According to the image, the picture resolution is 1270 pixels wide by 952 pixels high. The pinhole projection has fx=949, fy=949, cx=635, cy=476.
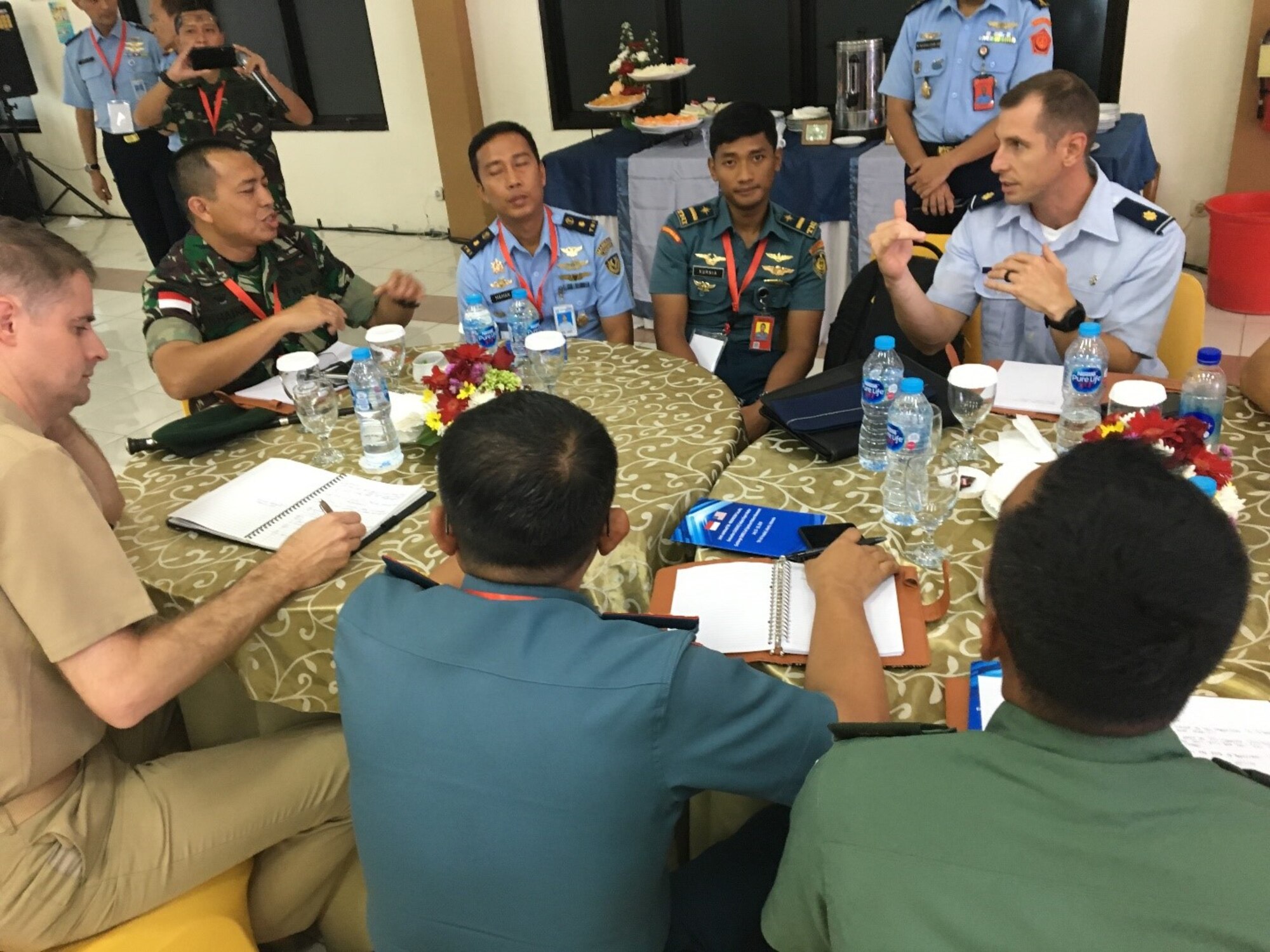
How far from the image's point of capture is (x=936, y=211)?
12.6 ft

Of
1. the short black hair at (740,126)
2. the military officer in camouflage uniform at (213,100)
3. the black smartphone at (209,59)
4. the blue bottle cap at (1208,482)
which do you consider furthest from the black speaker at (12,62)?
the blue bottle cap at (1208,482)

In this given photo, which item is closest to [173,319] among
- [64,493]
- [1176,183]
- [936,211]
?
[64,493]

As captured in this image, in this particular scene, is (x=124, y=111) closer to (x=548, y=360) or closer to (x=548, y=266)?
(x=548, y=266)

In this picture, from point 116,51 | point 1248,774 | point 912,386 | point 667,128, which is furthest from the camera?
point 116,51

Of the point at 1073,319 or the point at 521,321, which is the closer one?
the point at 1073,319

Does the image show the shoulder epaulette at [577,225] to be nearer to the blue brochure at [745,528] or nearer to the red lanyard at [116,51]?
the blue brochure at [745,528]

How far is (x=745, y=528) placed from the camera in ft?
5.38

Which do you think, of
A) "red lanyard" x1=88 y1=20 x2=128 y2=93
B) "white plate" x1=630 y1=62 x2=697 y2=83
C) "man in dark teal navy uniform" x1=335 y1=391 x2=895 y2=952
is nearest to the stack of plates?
"white plate" x1=630 y1=62 x2=697 y2=83

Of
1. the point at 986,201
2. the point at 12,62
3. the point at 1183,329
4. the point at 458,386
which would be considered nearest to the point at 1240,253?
the point at 1183,329

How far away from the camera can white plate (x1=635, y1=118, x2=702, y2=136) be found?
459cm

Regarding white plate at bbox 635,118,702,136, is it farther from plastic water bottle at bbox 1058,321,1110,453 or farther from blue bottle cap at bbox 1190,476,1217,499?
blue bottle cap at bbox 1190,476,1217,499

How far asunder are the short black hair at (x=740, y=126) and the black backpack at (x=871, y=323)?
519 millimetres

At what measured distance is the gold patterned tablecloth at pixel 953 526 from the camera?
50.3 inches

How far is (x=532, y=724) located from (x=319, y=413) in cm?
128
